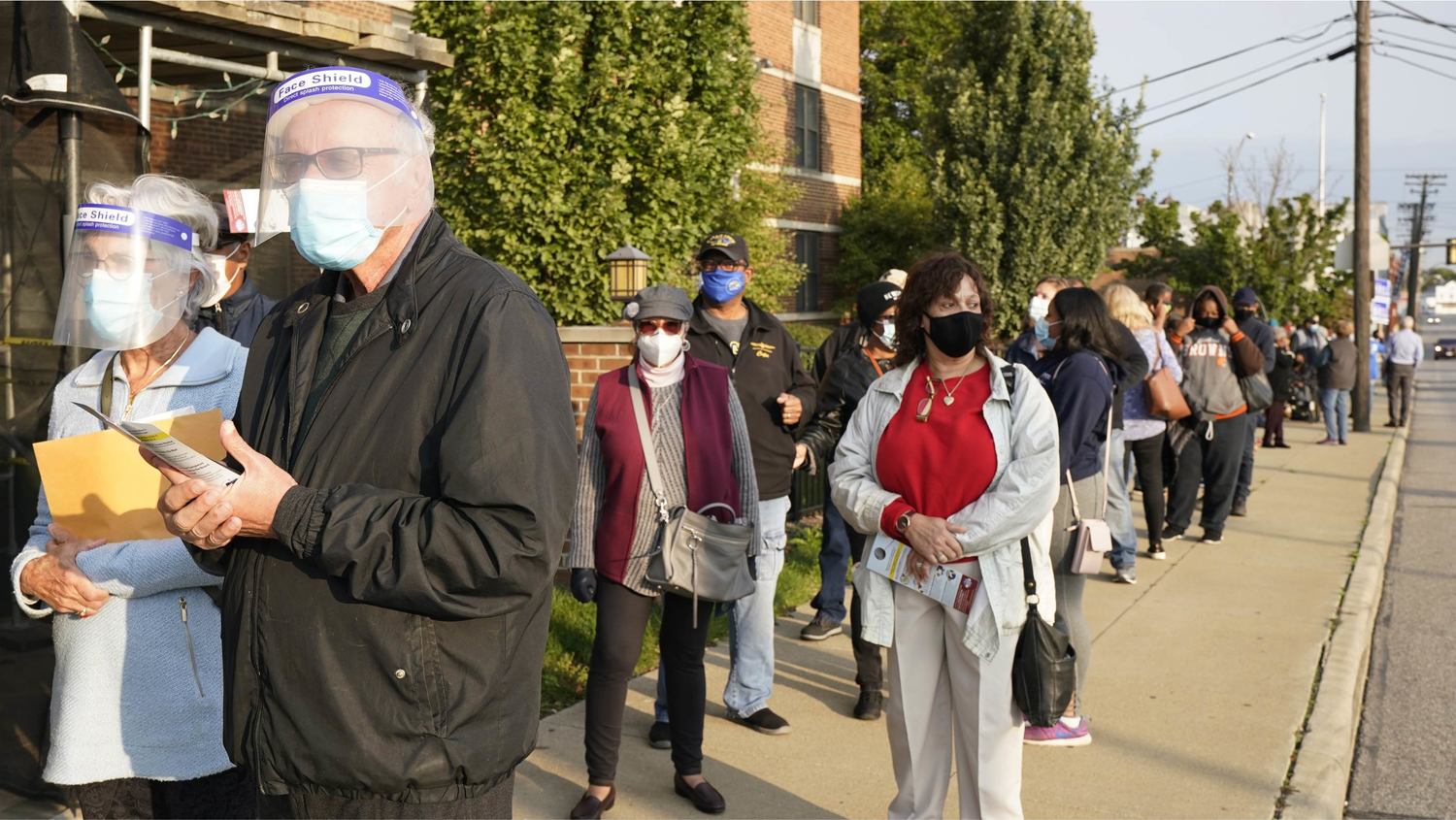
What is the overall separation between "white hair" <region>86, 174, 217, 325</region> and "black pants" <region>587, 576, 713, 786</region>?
199 centimetres

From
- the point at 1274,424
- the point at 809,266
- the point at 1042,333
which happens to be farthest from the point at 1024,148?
the point at 1042,333

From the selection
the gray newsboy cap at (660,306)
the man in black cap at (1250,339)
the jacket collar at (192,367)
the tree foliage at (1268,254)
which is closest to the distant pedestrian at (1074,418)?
the gray newsboy cap at (660,306)

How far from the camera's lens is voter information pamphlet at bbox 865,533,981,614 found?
4.09 m

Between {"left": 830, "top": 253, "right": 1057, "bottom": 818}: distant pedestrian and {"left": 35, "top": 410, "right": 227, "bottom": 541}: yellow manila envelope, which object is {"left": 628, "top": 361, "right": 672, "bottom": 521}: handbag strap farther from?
{"left": 35, "top": 410, "right": 227, "bottom": 541}: yellow manila envelope

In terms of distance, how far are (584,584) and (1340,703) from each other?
3980 mm

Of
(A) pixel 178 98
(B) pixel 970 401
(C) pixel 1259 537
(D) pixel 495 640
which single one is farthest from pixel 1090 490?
(A) pixel 178 98

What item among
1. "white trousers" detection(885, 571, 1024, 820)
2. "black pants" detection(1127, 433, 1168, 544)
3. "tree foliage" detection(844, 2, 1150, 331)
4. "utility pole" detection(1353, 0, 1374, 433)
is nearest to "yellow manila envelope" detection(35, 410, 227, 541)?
"white trousers" detection(885, 571, 1024, 820)

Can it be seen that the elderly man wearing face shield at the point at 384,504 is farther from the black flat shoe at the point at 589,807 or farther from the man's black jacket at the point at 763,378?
the man's black jacket at the point at 763,378

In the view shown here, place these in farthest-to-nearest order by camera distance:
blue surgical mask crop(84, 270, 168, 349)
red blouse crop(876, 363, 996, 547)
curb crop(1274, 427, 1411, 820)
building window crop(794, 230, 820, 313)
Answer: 1. building window crop(794, 230, 820, 313)
2. curb crop(1274, 427, 1411, 820)
3. red blouse crop(876, 363, 996, 547)
4. blue surgical mask crop(84, 270, 168, 349)

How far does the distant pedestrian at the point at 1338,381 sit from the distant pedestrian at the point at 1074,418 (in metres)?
15.7

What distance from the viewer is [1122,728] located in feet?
19.3

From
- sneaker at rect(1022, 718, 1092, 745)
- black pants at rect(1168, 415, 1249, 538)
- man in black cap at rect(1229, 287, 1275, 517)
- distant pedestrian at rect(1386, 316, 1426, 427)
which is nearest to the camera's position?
sneaker at rect(1022, 718, 1092, 745)

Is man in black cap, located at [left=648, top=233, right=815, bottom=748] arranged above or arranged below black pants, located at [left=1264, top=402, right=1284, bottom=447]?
above

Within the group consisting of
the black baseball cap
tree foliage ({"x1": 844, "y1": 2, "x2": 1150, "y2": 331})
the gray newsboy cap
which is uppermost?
tree foliage ({"x1": 844, "y1": 2, "x2": 1150, "y2": 331})
